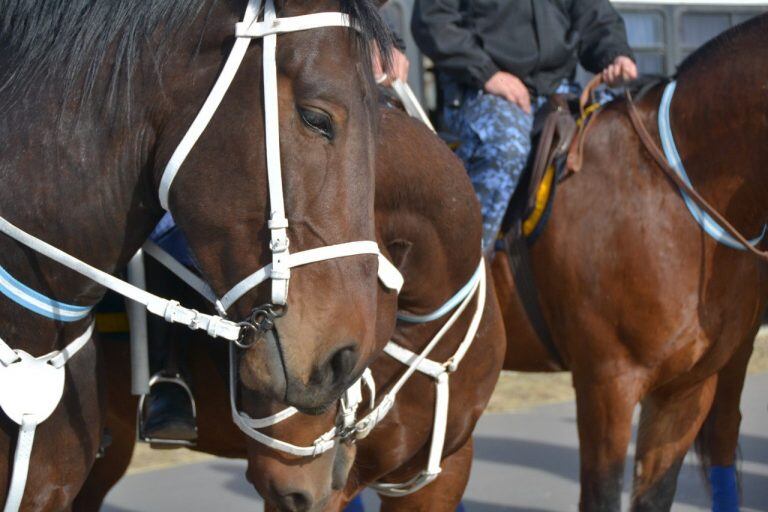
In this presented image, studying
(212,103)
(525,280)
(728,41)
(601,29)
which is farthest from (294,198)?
(601,29)

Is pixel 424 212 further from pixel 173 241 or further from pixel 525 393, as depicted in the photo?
pixel 525 393

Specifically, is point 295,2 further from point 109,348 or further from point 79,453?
point 109,348

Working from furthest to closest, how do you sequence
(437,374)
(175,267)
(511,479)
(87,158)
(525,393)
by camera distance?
(525,393), (511,479), (437,374), (175,267), (87,158)

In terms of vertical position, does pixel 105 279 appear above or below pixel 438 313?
above

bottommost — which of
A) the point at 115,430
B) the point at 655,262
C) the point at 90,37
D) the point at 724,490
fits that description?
the point at 724,490

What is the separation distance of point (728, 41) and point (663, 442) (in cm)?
141

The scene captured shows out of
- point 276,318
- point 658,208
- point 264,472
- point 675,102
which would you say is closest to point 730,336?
point 658,208

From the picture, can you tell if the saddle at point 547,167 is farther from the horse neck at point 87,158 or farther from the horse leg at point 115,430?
the horse neck at point 87,158

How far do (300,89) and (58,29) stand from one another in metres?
0.54

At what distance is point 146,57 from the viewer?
2143 millimetres

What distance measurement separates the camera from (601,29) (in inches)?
177

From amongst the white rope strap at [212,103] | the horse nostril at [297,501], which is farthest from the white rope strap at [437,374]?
the white rope strap at [212,103]

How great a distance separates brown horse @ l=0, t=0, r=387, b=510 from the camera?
203cm

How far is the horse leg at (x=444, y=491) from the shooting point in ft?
10.8
